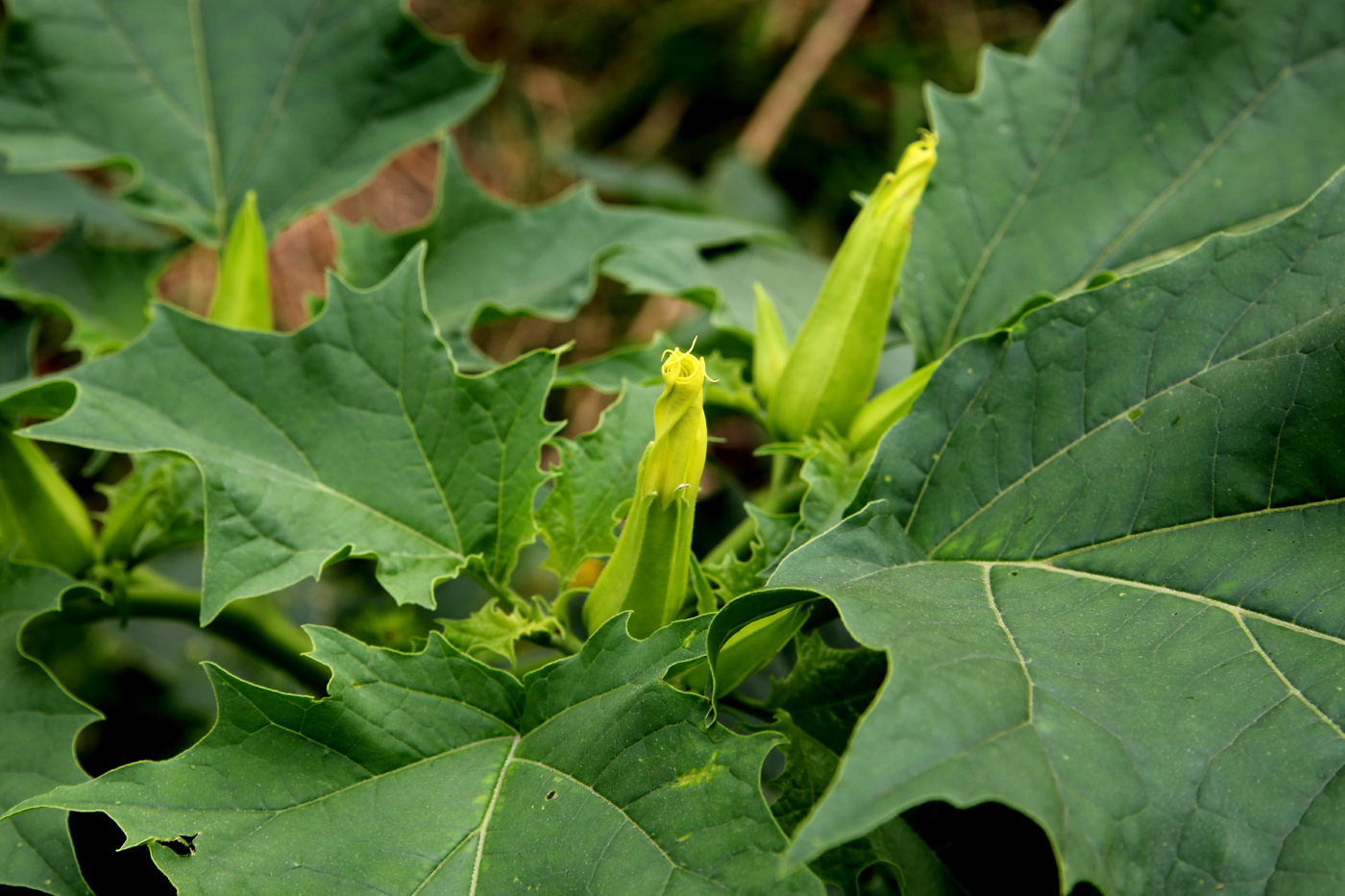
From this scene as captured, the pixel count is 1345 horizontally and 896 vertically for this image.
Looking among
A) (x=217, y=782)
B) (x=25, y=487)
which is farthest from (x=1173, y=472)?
(x=25, y=487)

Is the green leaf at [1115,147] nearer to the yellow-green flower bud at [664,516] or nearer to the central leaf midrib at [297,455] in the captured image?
the yellow-green flower bud at [664,516]

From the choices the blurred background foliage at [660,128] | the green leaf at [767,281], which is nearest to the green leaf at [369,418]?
the green leaf at [767,281]

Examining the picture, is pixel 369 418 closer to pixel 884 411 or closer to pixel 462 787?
pixel 462 787

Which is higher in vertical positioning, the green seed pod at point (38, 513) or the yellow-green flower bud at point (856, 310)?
the yellow-green flower bud at point (856, 310)

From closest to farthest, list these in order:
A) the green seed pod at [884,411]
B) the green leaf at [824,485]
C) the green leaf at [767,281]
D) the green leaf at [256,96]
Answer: the green leaf at [824,485] < the green seed pod at [884,411] < the green leaf at [767,281] < the green leaf at [256,96]

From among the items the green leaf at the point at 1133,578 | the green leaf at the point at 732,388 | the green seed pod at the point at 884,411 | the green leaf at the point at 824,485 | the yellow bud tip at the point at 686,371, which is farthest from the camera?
the green leaf at the point at 732,388

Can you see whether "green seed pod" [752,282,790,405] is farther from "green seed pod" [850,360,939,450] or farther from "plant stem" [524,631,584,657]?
"plant stem" [524,631,584,657]

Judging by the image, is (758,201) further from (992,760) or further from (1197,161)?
(992,760)
